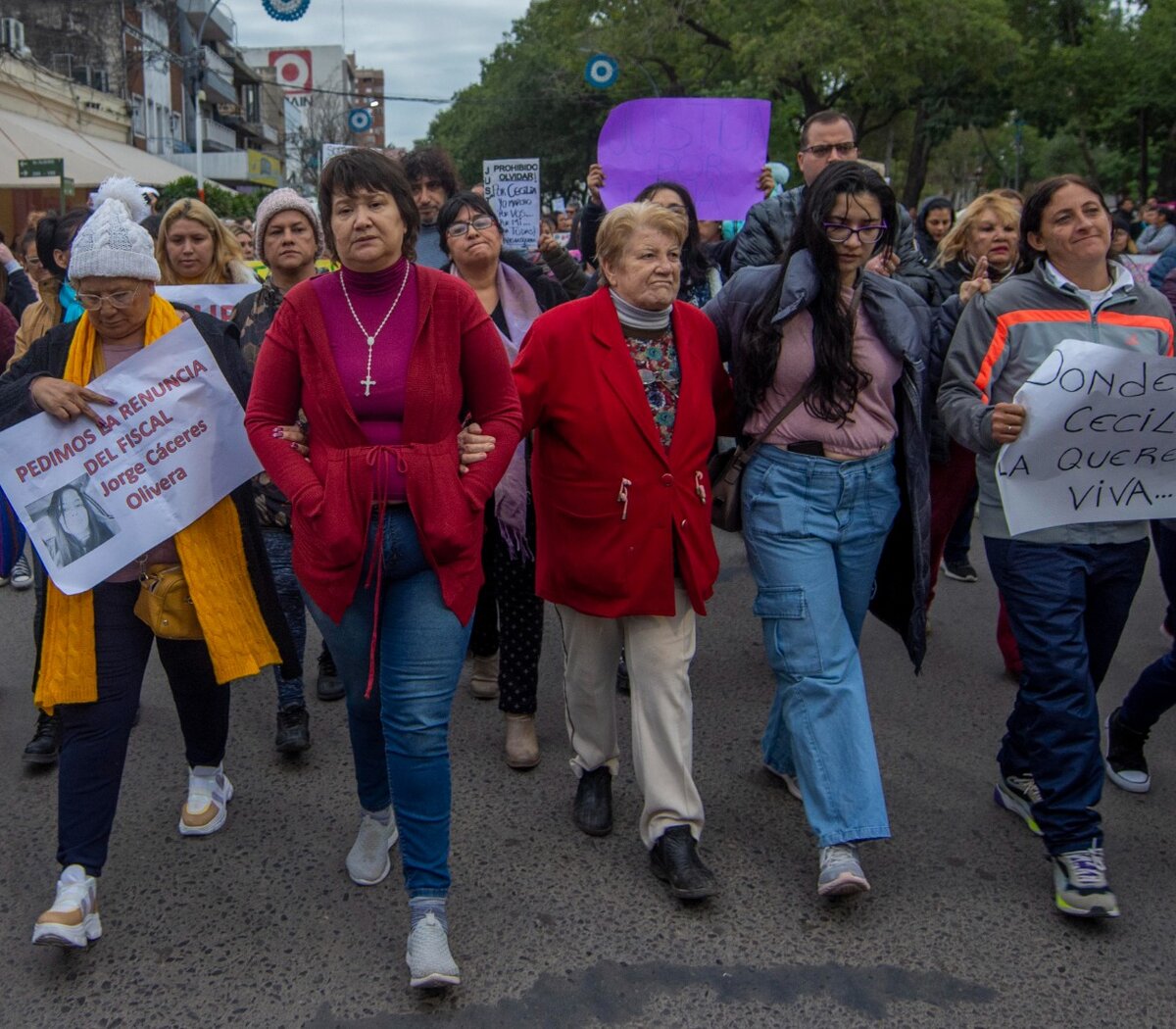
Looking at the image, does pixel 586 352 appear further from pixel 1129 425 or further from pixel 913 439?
pixel 1129 425

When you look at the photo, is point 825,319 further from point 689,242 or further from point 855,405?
point 689,242

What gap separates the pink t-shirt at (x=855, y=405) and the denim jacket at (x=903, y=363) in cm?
5

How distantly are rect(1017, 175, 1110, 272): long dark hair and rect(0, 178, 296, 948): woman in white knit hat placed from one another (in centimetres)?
233

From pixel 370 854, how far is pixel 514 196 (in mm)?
4836

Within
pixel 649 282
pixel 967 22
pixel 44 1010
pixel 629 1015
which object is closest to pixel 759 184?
pixel 649 282

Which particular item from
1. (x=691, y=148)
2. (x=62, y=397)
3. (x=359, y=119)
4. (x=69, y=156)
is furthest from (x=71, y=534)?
(x=359, y=119)

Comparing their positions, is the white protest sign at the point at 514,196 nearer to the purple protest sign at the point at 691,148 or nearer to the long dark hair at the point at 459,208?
the purple protest sign at the point at 691,148

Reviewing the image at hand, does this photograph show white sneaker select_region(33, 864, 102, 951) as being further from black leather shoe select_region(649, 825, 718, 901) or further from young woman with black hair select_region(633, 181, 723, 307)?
young woman with black hair select_region(633, 181, 723, 307)

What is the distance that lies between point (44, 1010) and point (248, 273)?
2837 mm

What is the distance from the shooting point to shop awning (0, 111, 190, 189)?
19.2m

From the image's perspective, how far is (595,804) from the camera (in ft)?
12.2

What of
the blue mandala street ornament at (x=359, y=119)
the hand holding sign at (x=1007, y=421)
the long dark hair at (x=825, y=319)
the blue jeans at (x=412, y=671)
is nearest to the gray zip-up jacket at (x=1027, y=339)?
the hand holding sign at (x=1007, y=421)

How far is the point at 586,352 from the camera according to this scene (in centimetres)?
334

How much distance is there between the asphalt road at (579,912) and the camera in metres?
2.82
